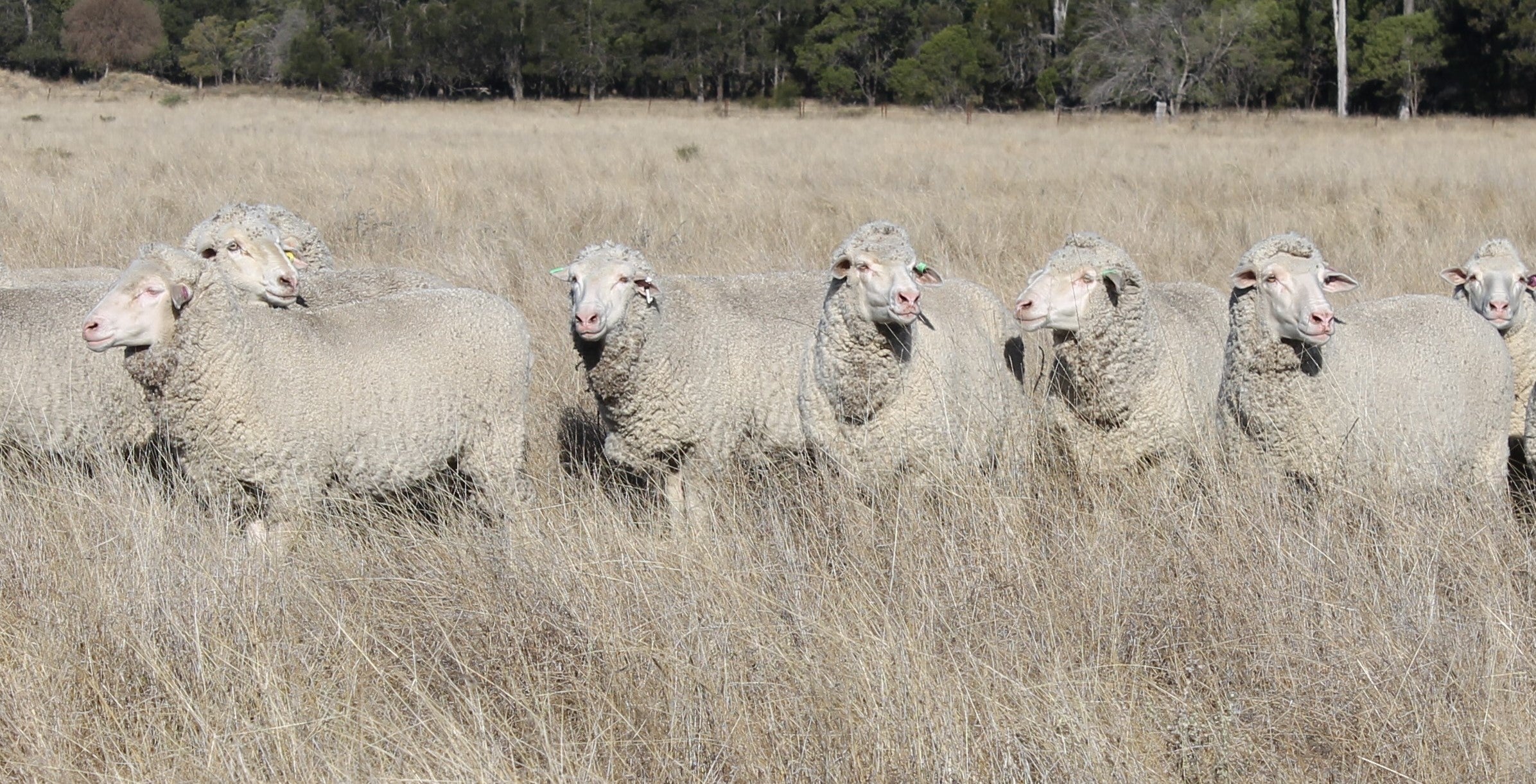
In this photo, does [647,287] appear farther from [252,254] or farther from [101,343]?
[101,343]

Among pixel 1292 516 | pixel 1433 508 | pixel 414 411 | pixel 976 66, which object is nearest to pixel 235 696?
pixel 414 411

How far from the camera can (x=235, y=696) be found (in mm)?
2939

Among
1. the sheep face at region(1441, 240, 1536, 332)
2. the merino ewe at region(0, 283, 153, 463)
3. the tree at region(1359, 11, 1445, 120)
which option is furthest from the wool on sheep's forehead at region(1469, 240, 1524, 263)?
the tree at region(1359, 11, 1445, 120)

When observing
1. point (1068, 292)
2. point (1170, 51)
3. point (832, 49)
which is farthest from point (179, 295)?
point (832, 49)

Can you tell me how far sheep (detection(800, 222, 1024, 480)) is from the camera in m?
4.56

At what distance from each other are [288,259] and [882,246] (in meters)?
2.48

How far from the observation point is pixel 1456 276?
5.68 meters

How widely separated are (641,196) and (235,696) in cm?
925

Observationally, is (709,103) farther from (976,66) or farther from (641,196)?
(641,196)

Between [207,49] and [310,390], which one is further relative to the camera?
[207,49]

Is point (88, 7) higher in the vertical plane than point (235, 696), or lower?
higher

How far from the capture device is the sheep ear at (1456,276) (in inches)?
221

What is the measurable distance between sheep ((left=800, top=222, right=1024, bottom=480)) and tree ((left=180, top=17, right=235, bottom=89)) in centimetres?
5936

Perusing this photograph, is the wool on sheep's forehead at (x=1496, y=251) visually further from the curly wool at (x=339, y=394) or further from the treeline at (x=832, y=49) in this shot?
the treeline at (x=832, y=49)
